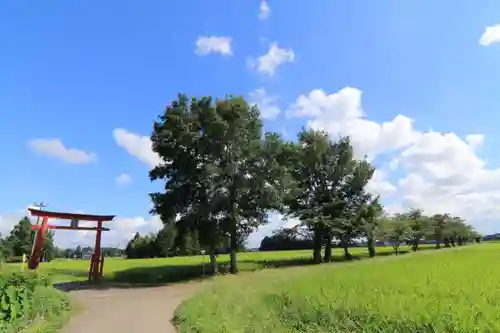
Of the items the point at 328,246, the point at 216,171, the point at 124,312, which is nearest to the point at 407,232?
the point at 328,246

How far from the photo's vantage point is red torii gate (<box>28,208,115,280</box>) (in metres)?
26.4

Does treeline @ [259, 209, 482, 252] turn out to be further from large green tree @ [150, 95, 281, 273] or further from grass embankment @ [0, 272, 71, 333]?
grass embankment @ [0, 272, 71, 333]

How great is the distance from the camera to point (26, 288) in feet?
36.6

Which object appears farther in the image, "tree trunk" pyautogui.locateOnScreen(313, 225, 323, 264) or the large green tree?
"tree trunk" pyautogui.locateOnScreen(313, 225, 323, 264)

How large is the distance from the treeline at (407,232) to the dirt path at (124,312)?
24430 millimetres

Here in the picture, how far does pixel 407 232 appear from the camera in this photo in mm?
60000

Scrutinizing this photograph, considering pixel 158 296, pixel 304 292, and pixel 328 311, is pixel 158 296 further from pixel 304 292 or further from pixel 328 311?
pixel 328 311

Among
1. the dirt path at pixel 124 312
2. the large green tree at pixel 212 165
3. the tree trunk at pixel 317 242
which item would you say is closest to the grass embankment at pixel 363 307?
the dirt path at pixel 124 312

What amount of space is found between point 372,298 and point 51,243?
8689 centimetres

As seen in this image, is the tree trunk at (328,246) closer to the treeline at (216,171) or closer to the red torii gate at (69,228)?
the treeline at (216,171)

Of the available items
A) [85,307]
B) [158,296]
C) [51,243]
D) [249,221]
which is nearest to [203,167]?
[249,221]

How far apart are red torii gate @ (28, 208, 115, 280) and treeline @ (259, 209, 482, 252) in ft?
65.4

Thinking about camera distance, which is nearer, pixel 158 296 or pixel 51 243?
pixel 158 296

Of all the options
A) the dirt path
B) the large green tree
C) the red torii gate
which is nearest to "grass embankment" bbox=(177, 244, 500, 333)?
the dirt path
